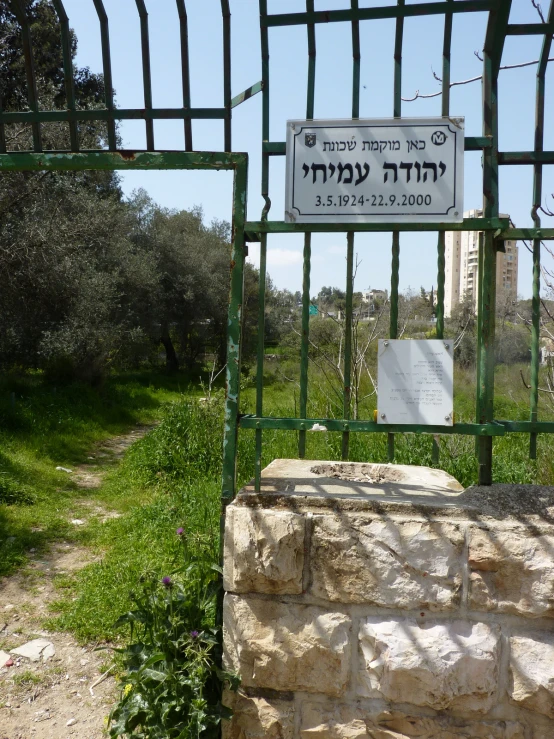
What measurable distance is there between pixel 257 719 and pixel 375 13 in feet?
8.12

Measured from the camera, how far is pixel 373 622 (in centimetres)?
207

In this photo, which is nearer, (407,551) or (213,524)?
(407,551)

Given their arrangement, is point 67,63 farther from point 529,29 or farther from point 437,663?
point 437,663

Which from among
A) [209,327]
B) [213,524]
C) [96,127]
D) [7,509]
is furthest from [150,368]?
[213,524]

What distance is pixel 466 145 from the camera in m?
2.24

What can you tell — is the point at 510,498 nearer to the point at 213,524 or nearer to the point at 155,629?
the point at 155,629

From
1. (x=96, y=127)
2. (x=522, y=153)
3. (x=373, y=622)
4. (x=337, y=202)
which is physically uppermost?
(x=96, y=127)

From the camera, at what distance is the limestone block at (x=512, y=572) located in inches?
78.6

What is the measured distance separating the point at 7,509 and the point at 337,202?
15.1ft

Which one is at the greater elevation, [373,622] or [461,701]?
[373,622]

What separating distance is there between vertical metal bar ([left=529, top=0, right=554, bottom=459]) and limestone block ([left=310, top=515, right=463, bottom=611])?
508 mm

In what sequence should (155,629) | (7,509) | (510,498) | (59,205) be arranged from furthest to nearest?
(59,205) < (7,509) < (155,629) < (510,498)

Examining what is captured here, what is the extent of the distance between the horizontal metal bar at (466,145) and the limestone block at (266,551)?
127 cm

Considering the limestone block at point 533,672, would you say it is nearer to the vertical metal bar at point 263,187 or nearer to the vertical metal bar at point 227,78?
the vertical metal bar at point 263,187
